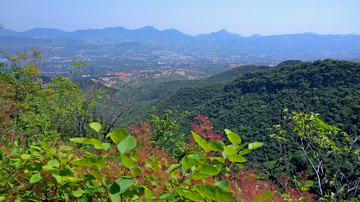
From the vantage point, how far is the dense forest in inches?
29.8

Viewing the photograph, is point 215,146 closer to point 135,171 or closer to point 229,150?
point 229,150

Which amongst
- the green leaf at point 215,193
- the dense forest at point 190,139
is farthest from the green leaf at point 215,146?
the green leaf at point 215,193

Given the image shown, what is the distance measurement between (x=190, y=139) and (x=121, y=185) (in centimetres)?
200

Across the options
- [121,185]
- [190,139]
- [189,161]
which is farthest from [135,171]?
[190,139]

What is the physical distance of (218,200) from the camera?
1.72 ft

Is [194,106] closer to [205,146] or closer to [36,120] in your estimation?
[36,120]

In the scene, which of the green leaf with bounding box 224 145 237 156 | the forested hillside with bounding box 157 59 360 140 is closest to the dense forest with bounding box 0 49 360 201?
the green leaf with bounding box 224 145 237 156

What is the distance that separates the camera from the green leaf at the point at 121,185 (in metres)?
0.59

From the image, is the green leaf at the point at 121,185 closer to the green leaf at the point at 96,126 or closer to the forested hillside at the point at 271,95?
the green leaf at the point at 96,126

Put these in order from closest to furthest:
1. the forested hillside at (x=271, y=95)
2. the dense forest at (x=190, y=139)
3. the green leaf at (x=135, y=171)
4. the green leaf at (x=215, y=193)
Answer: the green leaf at (x=215, y=193)
the green leaf at (x=135, y=171)
the dense forest at (x=190, y=139)
the forested hillside at (x=271, y=95)

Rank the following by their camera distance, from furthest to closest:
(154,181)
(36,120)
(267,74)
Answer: (267,74)
(36,120)
(154,181)

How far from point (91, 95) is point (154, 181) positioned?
8744mm

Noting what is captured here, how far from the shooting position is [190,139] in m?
2.57

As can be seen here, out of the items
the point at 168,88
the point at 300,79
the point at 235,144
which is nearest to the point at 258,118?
the point at 300,79
